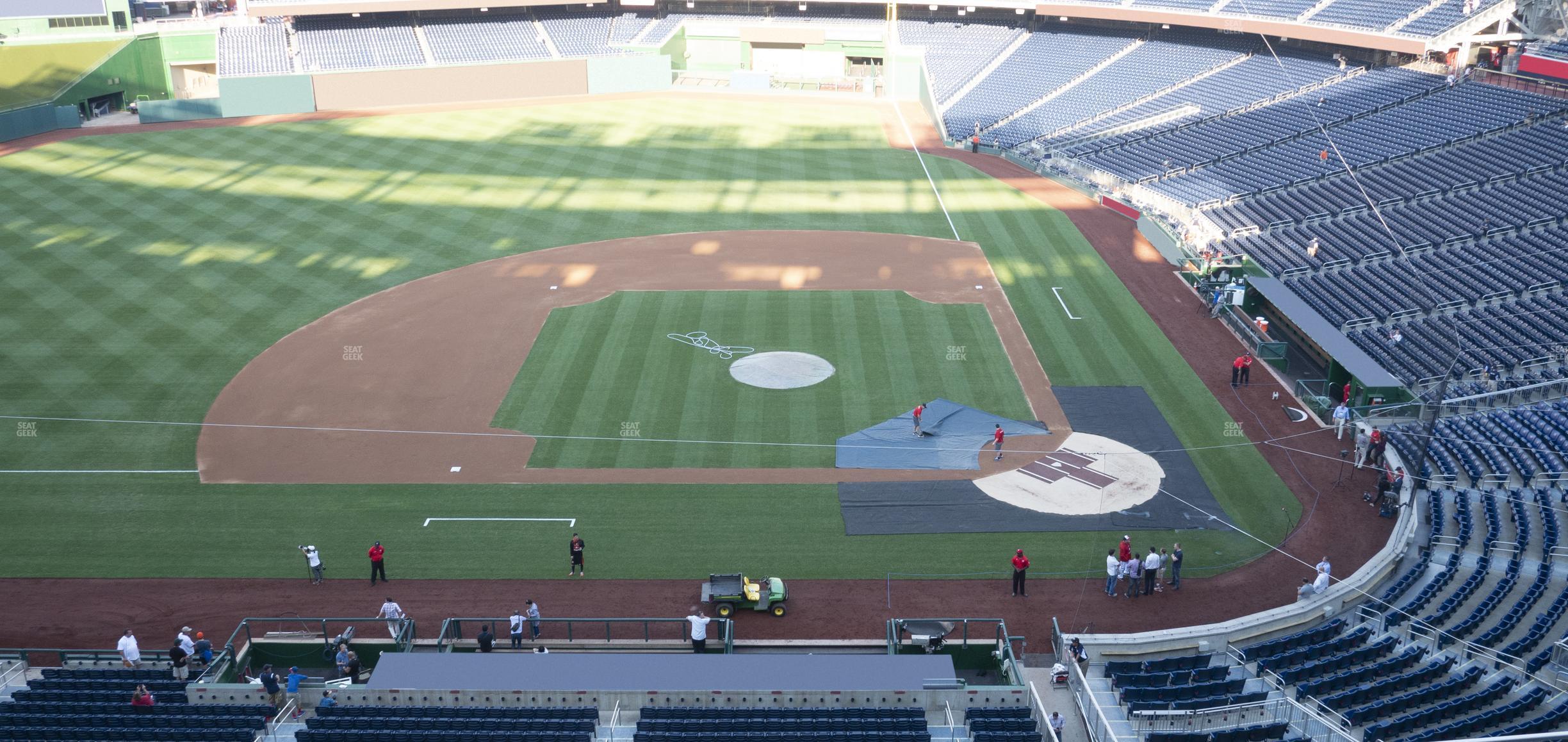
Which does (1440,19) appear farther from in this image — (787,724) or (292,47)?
(292,47)

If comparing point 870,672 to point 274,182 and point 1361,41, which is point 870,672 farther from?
point 1361,41

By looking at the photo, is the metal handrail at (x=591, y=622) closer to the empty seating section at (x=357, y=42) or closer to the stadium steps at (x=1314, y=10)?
the stadium steps at (x=1314, y=10)

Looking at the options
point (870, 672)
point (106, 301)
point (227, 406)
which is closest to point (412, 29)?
point (106, 301)

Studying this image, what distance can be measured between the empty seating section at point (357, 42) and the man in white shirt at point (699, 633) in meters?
56.8

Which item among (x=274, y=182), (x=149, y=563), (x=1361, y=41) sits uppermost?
(x=1361, y=41)

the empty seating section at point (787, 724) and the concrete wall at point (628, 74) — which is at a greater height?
the concrete wall at point (628, 74)

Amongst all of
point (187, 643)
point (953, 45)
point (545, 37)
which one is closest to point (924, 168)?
point (953, 45)

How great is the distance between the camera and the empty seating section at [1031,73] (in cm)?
6512

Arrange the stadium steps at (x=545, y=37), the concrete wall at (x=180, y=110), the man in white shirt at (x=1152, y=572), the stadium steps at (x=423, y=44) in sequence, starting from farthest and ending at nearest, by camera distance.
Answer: the stadium steps at (x=545, y=37) < the stadium steps at (x=423, y=44) < the concrete wall at (x=180, y=110) < the man in white shirt at (x=1152, y=572)

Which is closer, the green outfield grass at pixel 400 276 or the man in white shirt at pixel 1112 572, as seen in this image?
the man in white shirt at pixel 1112 572

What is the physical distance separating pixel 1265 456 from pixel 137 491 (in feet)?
86.7

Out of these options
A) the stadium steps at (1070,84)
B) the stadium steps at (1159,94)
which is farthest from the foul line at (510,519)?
the stadium steps at (1070,84)

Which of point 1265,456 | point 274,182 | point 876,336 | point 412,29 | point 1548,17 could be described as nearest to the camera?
point 1265,456

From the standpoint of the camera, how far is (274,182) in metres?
50.9
